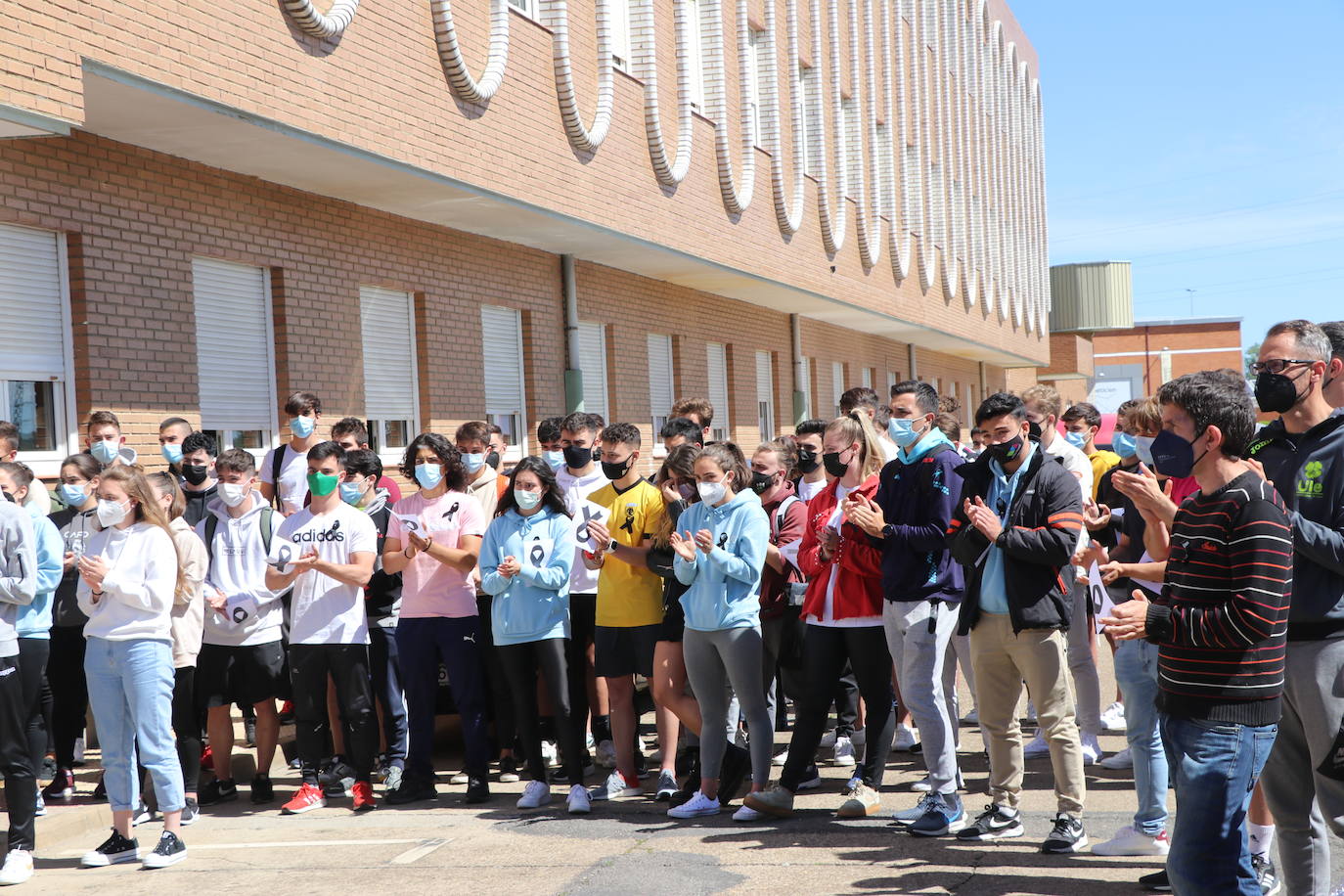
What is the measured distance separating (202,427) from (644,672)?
16.4ft

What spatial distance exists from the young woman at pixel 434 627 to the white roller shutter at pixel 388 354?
5.04 meters

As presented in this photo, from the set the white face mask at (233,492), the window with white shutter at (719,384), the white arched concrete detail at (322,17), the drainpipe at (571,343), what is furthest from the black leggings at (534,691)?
the window with white shutter at (719,384)

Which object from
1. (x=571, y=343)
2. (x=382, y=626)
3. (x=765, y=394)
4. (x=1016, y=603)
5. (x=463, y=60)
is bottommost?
(x=382, y=626)

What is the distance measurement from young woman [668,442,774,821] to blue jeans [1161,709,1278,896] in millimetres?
3218

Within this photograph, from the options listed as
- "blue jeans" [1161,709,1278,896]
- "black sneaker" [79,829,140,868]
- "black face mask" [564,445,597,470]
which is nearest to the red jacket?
"black face mask" [564,445,597,470]

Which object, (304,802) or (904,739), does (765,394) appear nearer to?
(904,739)

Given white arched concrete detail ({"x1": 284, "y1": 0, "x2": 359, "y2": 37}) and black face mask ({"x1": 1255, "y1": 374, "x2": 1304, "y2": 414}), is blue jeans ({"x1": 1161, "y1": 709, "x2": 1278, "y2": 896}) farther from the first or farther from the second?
white arched concrete detail ({"x1": 284, "y1": 0, "x2": 359, "y2": 37})

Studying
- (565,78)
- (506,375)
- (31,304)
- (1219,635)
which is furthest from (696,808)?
(565,78)

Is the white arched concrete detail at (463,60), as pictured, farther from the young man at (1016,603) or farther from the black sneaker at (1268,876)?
the black sneaker at (1268,876)

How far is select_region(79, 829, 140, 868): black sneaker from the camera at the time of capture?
7.00m

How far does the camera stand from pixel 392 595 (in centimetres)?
868

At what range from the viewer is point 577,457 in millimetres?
8875

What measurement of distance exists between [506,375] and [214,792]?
785 cm

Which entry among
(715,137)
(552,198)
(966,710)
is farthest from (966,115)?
(966,710)
